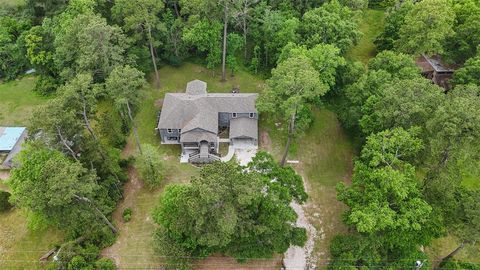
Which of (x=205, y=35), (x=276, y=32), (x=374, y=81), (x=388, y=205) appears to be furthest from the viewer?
(x=276, y=32)

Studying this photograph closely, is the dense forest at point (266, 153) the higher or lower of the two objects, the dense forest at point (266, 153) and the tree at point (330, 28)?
the lower

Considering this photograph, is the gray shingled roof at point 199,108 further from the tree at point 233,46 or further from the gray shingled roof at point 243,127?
the tree at point 233,46

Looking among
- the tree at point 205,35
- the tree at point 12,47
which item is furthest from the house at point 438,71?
the tree at point 12,47

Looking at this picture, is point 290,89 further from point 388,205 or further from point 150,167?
point 150,167

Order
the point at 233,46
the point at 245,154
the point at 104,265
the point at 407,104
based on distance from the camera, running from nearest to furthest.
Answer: the point at 104,265
the point at 407,104
the point at 245,154
the point at 233,46

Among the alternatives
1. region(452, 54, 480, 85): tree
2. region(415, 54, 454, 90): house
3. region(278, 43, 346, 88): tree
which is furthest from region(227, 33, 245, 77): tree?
region(452, 54, 480, 85): tree

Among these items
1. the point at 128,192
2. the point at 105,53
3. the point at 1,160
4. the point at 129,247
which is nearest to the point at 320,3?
the point at 105,53

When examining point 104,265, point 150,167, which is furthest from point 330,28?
point 104,265
